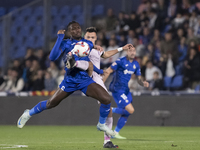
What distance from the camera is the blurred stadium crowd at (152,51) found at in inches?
565

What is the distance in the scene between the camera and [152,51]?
15383 millimetres

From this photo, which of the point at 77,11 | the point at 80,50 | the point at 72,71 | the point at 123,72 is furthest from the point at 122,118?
the point at 77,11

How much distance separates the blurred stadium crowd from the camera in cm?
1435

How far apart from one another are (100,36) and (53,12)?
246 centimetres

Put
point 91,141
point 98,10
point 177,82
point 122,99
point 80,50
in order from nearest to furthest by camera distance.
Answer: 1. point 80,50
2. point 91,141
3. point 122,99
4. point 177,82
5. point 98,10

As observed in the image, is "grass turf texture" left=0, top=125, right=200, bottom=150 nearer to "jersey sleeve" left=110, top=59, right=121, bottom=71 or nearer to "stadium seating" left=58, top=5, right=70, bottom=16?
"jersey sleeve" left=110, top=59, right=121, bottom=71

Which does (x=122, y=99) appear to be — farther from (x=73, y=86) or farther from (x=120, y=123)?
(x=73, y=86)

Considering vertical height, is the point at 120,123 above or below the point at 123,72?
below

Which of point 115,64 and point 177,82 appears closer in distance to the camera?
point 115,64

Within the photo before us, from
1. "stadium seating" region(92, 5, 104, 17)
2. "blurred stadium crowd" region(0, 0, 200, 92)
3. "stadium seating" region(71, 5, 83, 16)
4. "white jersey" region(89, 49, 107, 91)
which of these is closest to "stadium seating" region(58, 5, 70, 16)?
"stadium seating" region(71, 5, 83, 16)

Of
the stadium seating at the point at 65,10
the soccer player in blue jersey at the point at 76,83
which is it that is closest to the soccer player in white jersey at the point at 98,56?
the soccer player in blue jersey at the point at 76,83

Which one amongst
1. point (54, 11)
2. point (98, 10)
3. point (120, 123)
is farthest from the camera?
point (98, 10)

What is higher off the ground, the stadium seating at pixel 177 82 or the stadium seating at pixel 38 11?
the stadium seating at pixel 38 11

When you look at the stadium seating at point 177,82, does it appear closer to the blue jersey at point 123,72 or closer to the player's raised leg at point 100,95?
the blue jersey at point 123,72
